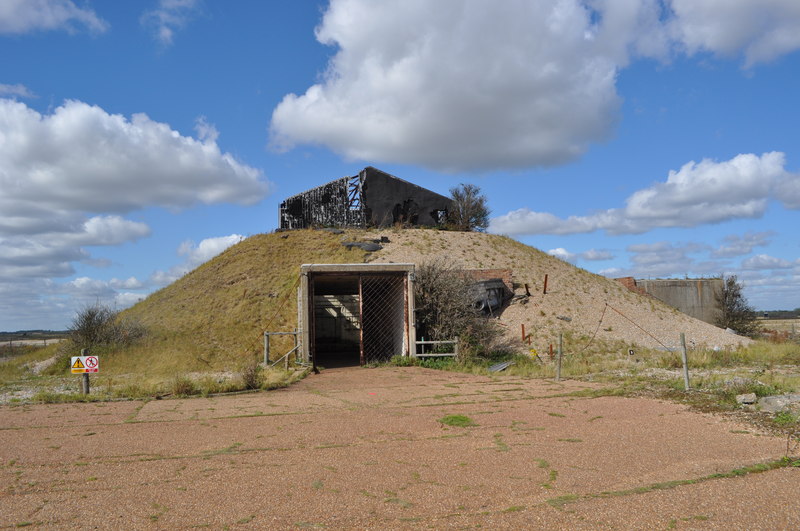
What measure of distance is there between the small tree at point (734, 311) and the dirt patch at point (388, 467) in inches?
887

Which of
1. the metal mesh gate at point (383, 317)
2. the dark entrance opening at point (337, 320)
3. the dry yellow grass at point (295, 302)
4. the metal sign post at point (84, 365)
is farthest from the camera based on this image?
the dark entrance opening at point (337, 320)

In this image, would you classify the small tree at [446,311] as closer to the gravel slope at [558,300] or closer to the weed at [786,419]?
the gravel slope at [558,300]

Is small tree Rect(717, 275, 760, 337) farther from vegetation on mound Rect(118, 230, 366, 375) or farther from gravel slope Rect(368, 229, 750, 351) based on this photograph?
vegetation on mound Rect(118, 230, 366, 375)

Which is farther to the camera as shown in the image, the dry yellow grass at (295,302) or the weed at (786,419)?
the dry yellow grass at (295,302)

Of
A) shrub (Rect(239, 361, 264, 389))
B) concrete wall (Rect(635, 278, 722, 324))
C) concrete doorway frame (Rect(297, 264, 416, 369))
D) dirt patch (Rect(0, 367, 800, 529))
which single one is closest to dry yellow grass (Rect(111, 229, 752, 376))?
concrete wall (Rect(635, 278, 722, 324))

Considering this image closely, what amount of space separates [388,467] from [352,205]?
28573 mm

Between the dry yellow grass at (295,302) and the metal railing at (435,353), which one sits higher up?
the dry yellow grass at (295,302)

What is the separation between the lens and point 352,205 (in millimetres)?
34156

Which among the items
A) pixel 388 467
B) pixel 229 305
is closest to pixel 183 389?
pixel 388 467

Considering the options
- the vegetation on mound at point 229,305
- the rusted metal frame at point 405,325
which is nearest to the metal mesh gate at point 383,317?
the rusted metal frame at point 405,325

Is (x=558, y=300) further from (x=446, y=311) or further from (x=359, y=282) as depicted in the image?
(x=359, y=282)

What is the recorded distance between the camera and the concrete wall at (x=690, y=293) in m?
29.5

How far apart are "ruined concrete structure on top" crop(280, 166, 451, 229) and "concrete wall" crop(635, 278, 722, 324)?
14.1 metres

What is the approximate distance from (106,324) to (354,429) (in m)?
17.9
